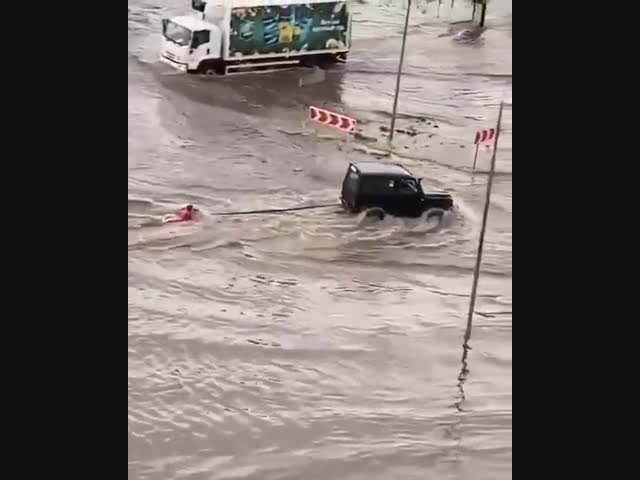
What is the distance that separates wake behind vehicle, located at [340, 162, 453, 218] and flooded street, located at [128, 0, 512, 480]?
0.38 feet

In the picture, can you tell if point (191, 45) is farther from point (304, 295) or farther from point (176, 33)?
point (304, 295)

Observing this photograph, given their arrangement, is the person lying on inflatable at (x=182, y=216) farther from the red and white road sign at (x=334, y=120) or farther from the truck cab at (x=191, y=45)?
the truck cab at (x=191, y=45)

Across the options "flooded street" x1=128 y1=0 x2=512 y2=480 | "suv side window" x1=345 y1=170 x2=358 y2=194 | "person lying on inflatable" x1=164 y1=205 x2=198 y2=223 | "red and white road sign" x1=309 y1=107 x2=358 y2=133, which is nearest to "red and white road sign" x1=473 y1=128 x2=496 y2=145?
"flooded street" x1=128 y1=0 x2=512 y2=480

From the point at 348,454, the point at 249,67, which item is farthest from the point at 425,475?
the point at 249,67

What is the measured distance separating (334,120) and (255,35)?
2259 mm

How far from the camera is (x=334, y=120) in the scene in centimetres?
1043

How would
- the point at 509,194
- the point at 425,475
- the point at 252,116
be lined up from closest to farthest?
1. the point at 425,475
2. the point at 509,194
3. the point at 252,116

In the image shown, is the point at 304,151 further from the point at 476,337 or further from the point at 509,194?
the point at 476,337

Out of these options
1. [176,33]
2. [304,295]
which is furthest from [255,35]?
[304,295]

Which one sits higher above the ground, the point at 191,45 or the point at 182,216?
the point at 191,45

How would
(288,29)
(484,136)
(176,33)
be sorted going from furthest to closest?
(288,29) < (176,33) < (484,136)

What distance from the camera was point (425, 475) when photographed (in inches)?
219

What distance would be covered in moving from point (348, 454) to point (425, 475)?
43 centimetres

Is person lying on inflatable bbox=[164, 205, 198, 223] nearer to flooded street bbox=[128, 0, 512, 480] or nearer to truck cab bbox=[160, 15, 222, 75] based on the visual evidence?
flooded street bbox=[128, 0, 512, 480]
